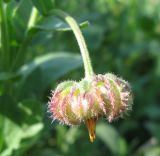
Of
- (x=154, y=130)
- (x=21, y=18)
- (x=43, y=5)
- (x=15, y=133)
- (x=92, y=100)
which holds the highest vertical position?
(x=21, y=18)

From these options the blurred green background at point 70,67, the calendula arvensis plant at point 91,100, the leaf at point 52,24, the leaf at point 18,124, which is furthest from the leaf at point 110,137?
the calendula arvensis plant at point 91,100

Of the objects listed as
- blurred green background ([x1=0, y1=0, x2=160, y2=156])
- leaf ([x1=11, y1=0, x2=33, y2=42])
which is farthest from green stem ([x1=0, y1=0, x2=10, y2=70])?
leaf ([x1=11, y1=0, x2=33, y2=42])

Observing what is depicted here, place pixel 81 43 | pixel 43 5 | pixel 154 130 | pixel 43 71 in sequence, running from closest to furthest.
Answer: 1. pixel 81 43
2. pixel 43 5
3. pixel 43 71
4. pixel 154 130

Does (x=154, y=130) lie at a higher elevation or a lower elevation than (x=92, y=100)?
higher

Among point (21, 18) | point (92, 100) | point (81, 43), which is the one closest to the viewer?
point (92, 100)

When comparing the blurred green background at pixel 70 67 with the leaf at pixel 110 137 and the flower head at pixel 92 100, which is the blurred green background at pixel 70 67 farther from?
the flower head at pixel 92 100

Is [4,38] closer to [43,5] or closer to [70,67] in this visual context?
[43,5]

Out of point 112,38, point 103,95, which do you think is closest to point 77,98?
point 103,95

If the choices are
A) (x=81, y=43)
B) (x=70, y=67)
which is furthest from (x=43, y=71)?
(x=81, y=43)

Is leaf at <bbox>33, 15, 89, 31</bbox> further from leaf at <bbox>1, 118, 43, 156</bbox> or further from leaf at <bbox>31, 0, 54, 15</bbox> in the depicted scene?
leaf at <bbox>1, 118, 43, 156</bbox>
